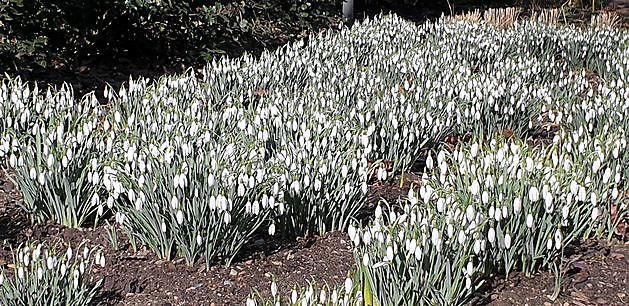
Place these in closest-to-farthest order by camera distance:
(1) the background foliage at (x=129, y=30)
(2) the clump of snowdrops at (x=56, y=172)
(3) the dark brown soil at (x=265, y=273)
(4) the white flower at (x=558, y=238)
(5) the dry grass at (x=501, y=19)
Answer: (4) the white flower at (x=558, y=238)
(3) the dark brown soil at (x=265, y=273)
(2) the clump of snowdrops at (x=56, y=172)
(1) the background foliage at (x=129, y=30)
(5) the dry grass at (x=501, y=19)

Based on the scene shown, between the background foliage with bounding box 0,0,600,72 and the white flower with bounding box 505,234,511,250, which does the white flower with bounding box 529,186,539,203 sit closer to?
the white flower with bounding box 505,234,511,250

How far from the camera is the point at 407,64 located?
575 centimetres

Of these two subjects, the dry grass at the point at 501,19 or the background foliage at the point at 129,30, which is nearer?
the background foliage at the point at 129,30

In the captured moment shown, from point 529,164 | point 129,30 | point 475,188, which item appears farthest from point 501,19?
point 475,188

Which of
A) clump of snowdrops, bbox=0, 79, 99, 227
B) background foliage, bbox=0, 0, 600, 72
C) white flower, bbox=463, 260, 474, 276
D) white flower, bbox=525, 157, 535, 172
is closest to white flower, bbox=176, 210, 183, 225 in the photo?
clump of snowdrops, bbox=0, 79, 99, 227

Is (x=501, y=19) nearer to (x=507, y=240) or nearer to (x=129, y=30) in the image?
(x=129, y=30)

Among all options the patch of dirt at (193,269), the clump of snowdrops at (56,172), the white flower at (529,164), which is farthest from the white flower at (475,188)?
the clump of snowdrops at (56,172)

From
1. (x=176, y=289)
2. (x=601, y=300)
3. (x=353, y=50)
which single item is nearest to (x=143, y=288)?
(x=176, y=289)

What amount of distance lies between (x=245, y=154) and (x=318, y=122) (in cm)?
78

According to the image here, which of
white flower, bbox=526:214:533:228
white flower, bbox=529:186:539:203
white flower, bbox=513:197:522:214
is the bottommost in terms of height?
white flower, bbox=526:214:533:228

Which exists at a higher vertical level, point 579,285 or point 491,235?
point 491,235

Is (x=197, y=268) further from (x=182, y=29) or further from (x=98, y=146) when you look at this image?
(x=182, y=29)

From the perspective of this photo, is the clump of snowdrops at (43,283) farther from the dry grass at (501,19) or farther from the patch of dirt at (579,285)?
the dry grass at (501,19)

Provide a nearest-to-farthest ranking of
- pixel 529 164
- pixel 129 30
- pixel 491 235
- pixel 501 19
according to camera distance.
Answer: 1. pixel 491 235
2. pixel 529 164
3. pixel 129 30
4. pixel 501 19
